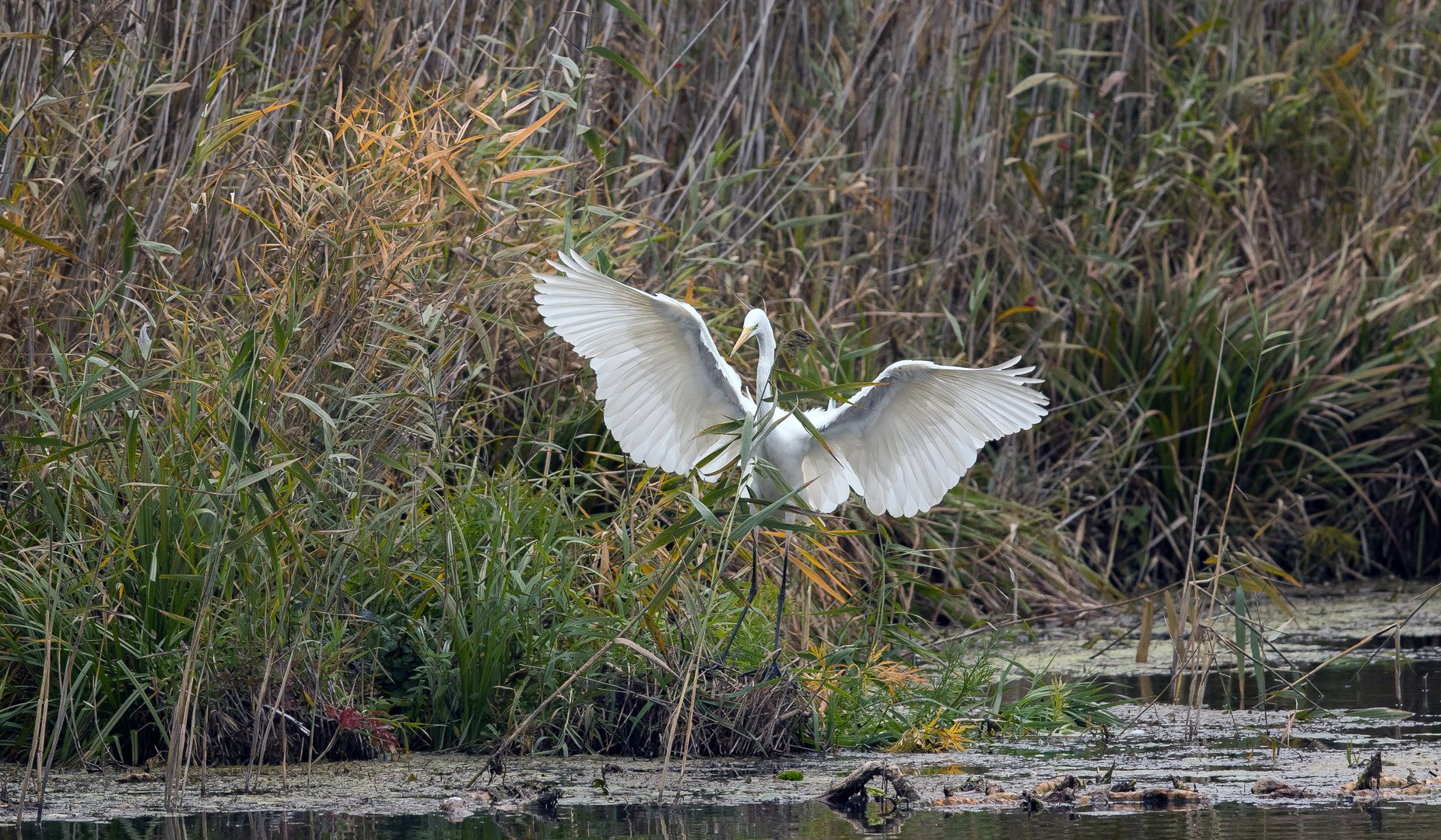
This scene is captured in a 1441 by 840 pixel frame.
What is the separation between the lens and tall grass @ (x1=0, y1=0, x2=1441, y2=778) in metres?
3.94

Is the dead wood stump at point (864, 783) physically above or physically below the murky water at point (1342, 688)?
below

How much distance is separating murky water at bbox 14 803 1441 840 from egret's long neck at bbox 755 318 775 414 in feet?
3.56

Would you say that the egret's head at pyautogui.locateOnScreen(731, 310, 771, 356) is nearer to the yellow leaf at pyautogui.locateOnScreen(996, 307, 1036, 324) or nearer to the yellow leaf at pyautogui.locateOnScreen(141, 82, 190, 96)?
the yellow leaf at pyautogui.locateOnScreen(141, 82, 190, 96)

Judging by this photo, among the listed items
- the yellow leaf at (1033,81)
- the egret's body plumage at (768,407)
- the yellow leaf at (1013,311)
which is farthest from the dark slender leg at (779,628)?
the yellow leaf at (1033,81)

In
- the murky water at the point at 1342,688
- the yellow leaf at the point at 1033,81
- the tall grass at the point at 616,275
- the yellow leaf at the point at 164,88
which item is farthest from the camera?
the yellow leaf at the point at 1033,81

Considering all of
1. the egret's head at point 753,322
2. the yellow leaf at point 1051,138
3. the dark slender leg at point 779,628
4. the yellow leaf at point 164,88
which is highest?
the yellow leaf at point 1051,138

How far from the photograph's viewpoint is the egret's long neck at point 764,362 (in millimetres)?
4121

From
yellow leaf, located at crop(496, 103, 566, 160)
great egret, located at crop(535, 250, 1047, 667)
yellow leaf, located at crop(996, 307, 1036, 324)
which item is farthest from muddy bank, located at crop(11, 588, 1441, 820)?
yellow leaf, located at crop(996, 307, 1036, 324)

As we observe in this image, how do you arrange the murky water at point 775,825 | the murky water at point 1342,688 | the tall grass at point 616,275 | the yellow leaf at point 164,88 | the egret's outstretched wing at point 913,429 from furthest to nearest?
the murky water at point 1342,688, the yellow leaf at point 164,88, the egret's outstretched wing at point 913,429, the tall grass at point 616,275, the murky water at point 775,825

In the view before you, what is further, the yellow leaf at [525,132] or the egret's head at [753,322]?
the yellow leaf at [525,132]

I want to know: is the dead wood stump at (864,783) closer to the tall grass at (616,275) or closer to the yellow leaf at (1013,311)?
the tall grass at (616,275)

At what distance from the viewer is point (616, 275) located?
199 inches

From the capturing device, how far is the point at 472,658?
4.11 m

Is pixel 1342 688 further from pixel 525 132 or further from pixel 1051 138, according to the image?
pixel 525 132
